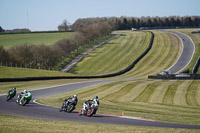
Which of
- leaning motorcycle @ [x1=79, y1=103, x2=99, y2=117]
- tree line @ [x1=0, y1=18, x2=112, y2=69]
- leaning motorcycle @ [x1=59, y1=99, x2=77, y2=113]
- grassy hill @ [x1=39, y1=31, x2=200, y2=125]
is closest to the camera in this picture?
leaning motorcycle @ [x1=79, y1=103, x2=99, y2=117]

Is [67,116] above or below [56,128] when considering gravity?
below

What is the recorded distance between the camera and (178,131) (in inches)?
688

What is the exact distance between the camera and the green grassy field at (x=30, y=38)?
155 m

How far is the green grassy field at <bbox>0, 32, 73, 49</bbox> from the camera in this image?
154525 mm

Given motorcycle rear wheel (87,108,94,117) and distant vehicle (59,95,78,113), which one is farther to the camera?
distant vehicle (59,95,78,113)

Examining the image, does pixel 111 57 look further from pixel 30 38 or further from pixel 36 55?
pixel 30 38

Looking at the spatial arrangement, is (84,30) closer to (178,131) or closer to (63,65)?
(63,65)

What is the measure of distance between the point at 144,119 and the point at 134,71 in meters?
67.1

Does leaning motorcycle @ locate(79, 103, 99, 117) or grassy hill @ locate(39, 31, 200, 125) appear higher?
leaning motorcycle @ locate(79, 103, 99, 117)

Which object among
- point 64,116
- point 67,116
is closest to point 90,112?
point 67,116

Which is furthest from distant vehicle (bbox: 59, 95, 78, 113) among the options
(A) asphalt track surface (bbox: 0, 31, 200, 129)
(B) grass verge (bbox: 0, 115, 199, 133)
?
(B) grass verge (bbox: 0, 115, 199, 133)

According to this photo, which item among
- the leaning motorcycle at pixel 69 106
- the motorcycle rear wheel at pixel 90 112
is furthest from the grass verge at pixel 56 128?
the leaning motorcycle at pixel 69 106

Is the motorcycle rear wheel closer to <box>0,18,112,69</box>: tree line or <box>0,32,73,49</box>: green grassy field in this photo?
<box>0,18,112,69</box>: tree line

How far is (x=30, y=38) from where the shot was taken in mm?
175625
